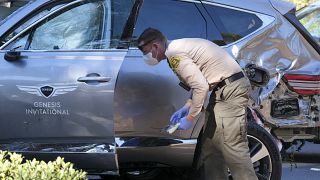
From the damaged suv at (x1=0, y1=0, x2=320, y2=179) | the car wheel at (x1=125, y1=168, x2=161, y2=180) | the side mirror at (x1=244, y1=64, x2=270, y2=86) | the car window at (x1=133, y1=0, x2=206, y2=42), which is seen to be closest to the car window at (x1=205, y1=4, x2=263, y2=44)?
the damaged suv at (x1=0, y1=0, x2=320, y2=179)

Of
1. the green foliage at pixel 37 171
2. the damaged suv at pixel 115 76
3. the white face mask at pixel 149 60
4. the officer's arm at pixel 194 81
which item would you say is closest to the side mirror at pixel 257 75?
the damaged suv at pixel 115 76

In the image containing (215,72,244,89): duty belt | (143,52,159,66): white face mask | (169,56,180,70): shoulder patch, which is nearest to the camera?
(169,56,180,70): shoulder patch

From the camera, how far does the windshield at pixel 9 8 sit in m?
5.25

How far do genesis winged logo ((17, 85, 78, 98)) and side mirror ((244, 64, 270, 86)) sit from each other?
4.96ft

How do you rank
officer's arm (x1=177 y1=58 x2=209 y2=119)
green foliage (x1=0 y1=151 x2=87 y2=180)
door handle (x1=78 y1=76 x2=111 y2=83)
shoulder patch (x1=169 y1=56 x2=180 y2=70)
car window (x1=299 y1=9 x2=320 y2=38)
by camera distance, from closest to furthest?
green foliage (x1=0 y1=151 x2=87 y2=180)
officer's arm (x1=177 y1=58 x2=209 y2=119)
shoulder patch (x1=169 y1=56 x2=180 y2=70)
door handle (x1=78 y1=76 x2=111 y2=83)
car window (x1=299 y1=9 x2=320 y2=38)

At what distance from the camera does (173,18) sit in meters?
5.27

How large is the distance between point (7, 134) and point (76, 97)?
679mm

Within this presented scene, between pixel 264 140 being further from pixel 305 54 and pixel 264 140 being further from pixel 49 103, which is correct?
pixel 49 103

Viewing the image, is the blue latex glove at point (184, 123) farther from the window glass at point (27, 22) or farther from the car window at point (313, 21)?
the car window at point (313, 21)

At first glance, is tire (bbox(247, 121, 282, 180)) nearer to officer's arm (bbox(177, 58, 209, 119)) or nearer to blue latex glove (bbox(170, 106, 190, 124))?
blue latex glove (bbox(170, 106, 190, 124))

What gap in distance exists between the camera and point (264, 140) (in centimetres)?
530

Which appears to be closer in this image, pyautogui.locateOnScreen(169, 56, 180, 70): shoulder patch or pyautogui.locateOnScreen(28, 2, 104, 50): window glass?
pyautogui.locateOnScreen(169, 56, 180, 70): shoulder patch

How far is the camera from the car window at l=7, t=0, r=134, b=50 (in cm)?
514

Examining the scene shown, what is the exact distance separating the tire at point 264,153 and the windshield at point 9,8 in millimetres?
2278
